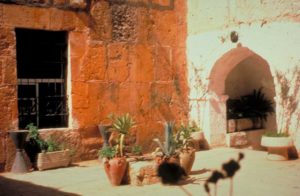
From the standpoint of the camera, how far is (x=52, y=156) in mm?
7438

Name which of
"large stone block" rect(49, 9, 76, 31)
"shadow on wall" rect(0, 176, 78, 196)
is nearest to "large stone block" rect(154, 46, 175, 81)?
"large stone block" rect(49, 9, 76, 31)

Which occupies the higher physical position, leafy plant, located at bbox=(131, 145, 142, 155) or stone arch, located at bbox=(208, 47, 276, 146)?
stone arch, located at bbox=(208, 47, 276, 146)

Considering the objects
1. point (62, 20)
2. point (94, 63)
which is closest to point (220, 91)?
point (94, 63)

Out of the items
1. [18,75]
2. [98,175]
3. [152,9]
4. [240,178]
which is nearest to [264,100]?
[152,9]

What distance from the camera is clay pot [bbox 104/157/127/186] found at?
6035mm

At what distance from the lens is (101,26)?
862 cm

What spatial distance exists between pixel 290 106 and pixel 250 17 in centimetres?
218

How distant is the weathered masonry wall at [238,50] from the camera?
7.94m

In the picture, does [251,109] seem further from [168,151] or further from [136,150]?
[168,151]

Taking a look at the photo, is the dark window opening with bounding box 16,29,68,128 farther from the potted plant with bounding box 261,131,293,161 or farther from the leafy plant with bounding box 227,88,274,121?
the leafy plant with bounding box 227,88,274,121

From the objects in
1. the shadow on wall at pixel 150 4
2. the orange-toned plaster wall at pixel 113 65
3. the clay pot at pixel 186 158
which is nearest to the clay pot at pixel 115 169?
the clay pot at pixel 186 158

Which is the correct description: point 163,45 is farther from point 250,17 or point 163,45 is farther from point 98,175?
point 98,175

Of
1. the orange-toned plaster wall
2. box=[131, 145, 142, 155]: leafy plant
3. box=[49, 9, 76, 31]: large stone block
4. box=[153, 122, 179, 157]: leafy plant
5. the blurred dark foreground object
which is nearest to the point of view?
the blurred dark foreground object

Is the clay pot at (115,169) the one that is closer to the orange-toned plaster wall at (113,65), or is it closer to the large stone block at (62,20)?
the orange-toned plaster wall at (113,65)
